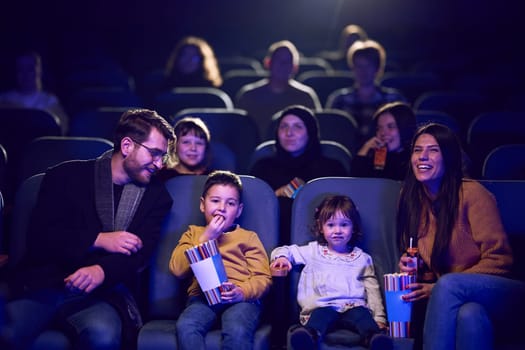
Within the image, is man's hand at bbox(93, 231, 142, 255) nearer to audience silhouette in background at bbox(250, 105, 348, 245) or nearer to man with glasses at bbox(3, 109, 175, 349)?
man with glasses at bbox(3, 109, 175, 349)

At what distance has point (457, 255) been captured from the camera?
2.60 meters

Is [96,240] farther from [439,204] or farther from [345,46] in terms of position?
[345,46]

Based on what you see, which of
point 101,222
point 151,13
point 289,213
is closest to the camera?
point 101,222

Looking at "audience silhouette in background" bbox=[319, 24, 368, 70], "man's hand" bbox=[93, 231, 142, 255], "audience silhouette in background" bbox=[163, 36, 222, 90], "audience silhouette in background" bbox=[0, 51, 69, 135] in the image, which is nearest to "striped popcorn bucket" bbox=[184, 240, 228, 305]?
"man's hand" bbox=[93, 231, 142, 255]

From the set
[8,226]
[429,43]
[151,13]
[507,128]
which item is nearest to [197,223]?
[8,226]

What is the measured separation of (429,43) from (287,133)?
577 cm

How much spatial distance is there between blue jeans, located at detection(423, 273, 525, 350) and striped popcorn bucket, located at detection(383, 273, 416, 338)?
0.11 meters

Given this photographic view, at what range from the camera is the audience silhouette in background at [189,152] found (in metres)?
3.14

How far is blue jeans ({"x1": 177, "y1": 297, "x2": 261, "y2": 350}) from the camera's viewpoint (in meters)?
2.31

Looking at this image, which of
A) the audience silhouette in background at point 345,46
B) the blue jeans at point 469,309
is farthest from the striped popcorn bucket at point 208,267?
the audience silhouette in background at point 345,46

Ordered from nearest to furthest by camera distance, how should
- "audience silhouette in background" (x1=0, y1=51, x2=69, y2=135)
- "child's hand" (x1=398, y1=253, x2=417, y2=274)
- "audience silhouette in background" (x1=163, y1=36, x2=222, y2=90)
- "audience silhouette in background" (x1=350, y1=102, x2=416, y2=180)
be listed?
"child's hand" (x1=398, y1=253, x2=417, y2=274), "audience silhouette in background" (x1=350, y1=102, x2=416, y2=180), "audience silhouette in background" (x1=0, y1=51, x2=69, y2=135), "audience silhouette in background" (x1=163, y1=36, x2=222, y2=90)

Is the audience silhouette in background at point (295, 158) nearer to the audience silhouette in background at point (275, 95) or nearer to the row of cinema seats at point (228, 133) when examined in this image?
the row of cinema seats at point (228, 133)

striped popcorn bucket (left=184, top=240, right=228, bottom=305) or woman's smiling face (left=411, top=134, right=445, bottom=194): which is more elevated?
woman's smiling face (left=411, top=134, right=445, bottom=194)

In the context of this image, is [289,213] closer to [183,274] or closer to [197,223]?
[197,223]
